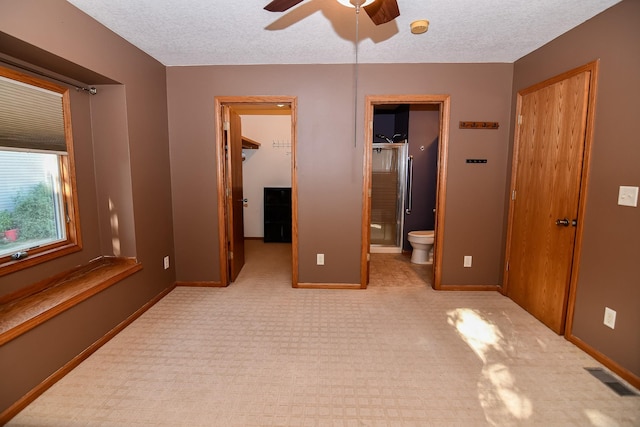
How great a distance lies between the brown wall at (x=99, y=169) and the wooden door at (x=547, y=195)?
11.7 feet

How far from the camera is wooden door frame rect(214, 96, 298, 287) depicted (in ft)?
10.1

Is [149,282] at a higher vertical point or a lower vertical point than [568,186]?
lower

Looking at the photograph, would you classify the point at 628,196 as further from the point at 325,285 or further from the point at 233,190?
the point at 233,190

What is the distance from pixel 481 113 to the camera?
304 cm

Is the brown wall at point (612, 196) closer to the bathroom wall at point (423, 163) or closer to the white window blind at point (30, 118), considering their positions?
the bathroom wall at point (423, 163)

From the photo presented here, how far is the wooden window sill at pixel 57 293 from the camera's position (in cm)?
161

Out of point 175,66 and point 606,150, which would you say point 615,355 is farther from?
point 175,66

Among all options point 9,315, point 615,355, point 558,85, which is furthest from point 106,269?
point 558,85

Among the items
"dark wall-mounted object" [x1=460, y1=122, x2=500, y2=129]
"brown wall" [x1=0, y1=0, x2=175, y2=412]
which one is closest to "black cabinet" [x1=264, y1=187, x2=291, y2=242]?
"brown wall" [x1=0, y1=0, x2=175, y2=412]

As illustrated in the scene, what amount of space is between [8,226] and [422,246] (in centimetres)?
424

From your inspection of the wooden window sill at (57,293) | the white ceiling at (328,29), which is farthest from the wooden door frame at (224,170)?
the wooden window sill at (57,293)

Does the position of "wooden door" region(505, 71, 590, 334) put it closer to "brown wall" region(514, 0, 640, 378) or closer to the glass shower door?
"brown wall" region(514, 0, 640, 378)

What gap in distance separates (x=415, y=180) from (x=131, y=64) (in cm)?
397

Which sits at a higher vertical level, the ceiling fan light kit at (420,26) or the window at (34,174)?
the ceiling fan light kit at (420,26)
